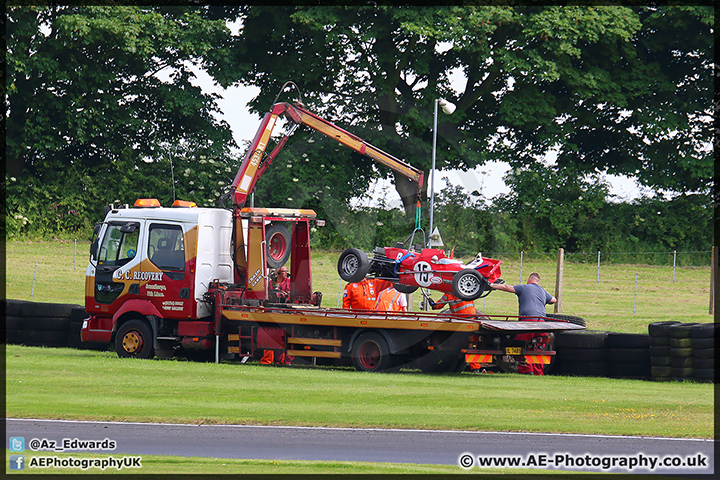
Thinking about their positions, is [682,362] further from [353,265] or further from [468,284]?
[353,265]

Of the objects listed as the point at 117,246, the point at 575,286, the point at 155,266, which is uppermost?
the point at 117,246

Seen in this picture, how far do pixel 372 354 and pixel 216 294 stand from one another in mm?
3454

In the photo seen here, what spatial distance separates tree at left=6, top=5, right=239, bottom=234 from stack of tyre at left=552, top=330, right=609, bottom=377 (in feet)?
71.7

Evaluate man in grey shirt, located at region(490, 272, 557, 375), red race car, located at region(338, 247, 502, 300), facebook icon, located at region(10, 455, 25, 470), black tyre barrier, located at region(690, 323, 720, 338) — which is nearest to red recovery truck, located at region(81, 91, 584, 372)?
man in grey shirt, located at region(490, 272, 557, 375)

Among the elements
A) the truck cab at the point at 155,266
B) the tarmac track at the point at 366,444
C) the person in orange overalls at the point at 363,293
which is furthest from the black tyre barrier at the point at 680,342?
the truck cab at the point at 155,266

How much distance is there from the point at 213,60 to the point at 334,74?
466cm

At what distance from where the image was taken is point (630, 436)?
36.9 ft

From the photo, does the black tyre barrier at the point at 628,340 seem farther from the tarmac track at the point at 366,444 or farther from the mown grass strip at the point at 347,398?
the tarmac track at the point at 366,444

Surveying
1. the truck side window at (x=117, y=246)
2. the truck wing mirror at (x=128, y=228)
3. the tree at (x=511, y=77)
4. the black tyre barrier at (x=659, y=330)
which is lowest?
the black tyre barrier at (x=659, y=330)

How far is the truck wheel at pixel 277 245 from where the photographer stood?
19.7m

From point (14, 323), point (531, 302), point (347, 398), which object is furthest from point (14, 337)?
point (531, 302)

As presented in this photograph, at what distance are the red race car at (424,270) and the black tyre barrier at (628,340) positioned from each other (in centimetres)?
231

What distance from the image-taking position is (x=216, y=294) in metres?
19.2

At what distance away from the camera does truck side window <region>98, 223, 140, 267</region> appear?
19500mm
